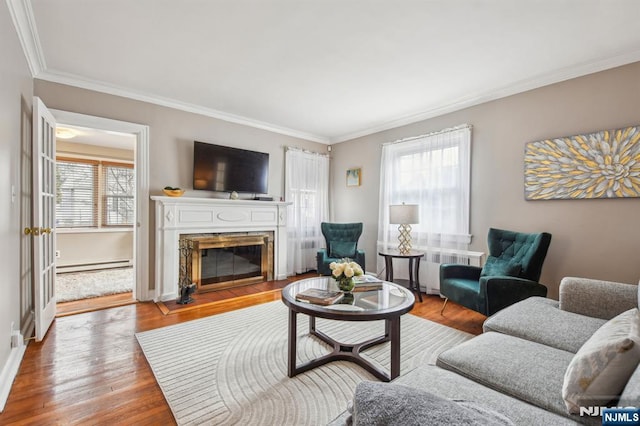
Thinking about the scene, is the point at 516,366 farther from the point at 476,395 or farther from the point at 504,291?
the point at 504,291

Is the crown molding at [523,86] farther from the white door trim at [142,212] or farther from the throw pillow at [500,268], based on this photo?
the white door trim at [142,212]

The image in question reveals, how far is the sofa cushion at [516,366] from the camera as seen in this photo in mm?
1142

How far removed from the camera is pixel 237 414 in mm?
1621

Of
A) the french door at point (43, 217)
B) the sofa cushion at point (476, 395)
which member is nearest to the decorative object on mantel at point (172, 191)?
the french door at point (43, 217)

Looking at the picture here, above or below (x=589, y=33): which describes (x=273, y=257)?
below

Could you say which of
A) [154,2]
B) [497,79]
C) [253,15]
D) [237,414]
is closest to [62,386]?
[237,414]

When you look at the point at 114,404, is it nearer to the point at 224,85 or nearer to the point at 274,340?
the point at 274,340

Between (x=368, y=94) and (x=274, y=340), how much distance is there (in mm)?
2847

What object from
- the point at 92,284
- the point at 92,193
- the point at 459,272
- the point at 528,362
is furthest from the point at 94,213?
the point at 528,362

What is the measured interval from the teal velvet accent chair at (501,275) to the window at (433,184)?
0.55 metres

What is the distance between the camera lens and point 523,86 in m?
3.14

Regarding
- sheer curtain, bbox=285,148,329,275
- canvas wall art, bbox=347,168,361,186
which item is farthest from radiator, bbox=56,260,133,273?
canvas wall art, bbox=347,168,361,186

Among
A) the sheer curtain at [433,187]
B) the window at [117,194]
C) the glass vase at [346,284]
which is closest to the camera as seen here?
the glass vase at [346,284]

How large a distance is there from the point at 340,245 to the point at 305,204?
1.07 meters
